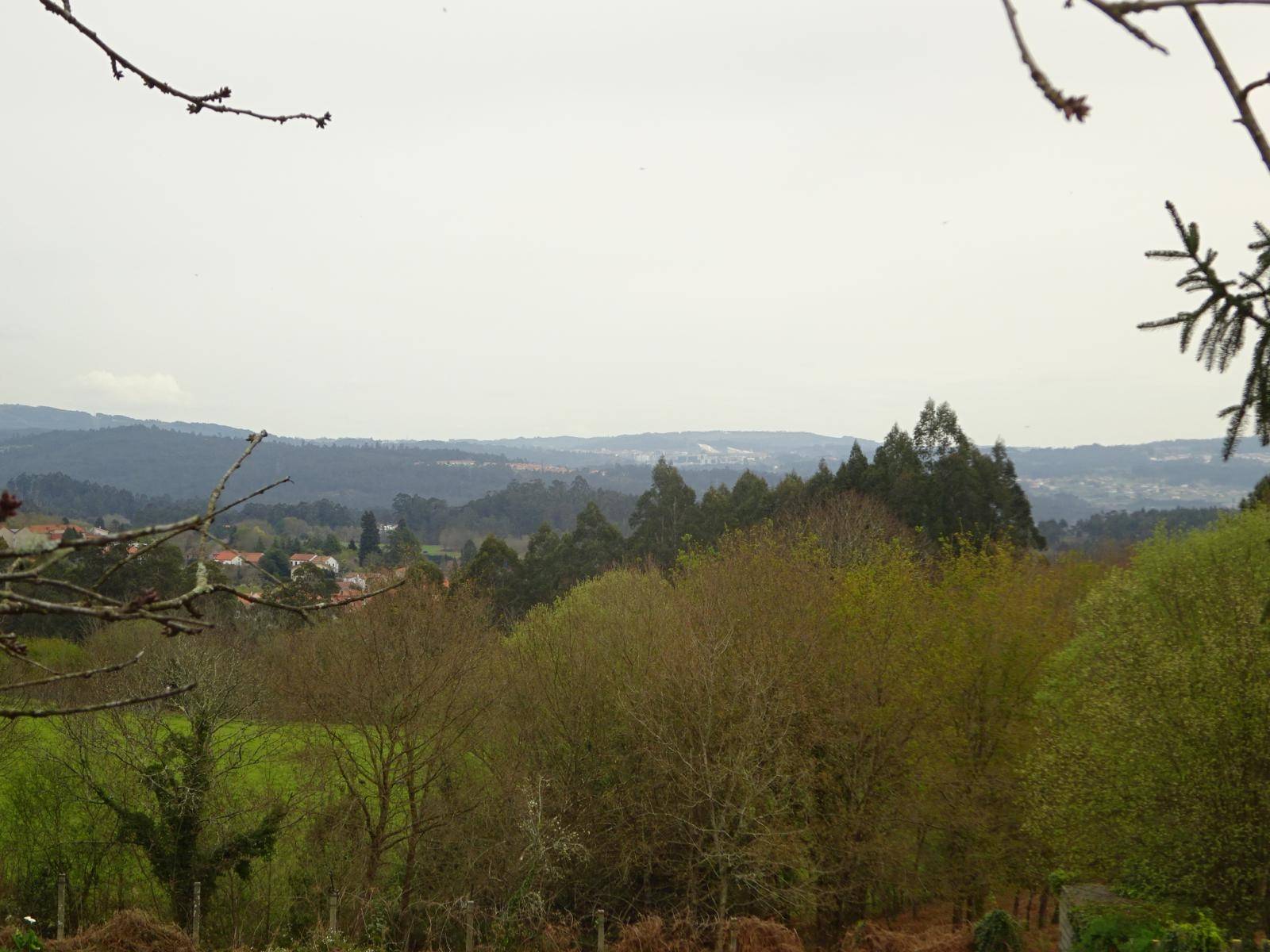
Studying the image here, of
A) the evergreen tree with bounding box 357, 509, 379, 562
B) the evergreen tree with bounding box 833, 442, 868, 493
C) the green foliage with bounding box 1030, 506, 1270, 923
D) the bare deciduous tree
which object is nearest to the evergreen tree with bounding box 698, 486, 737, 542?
the evergreen tree with bounding box 833, 442, 868, 493

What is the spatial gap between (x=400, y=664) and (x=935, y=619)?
1098 cm

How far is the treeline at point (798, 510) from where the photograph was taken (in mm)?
41750

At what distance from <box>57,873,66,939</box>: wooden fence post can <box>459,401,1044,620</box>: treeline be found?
20.6 metres

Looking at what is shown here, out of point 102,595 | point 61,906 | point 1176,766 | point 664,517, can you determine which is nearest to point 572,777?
point 61,906

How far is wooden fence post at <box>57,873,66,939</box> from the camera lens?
15.0 meters

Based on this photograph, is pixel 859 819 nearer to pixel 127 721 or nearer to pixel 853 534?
pixel 127 721

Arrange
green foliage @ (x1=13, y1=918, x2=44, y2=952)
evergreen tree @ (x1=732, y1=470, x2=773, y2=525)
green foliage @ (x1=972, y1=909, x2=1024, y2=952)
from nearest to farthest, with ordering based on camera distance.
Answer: green foliage @ (x1=13, y1=918, x2=44, y2=952), green foliage @ (x1=972, y1=909, x2=1024, y2=952), evergreen tree @ (x1=732, y1=470, x2=773, y2=525)

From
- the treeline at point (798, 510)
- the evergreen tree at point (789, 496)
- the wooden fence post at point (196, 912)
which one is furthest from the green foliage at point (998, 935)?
the evergreen tree at point (789, 496)

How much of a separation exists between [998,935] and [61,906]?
15.2 metres

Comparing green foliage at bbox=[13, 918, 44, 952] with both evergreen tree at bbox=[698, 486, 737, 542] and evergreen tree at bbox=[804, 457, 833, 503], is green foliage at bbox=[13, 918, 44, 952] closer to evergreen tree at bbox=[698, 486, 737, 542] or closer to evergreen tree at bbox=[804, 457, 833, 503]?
evergreen tree at bbox=[804, 457, 833, 503]

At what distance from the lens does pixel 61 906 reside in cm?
1536

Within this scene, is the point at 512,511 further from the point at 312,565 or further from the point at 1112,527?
the point at 312,565

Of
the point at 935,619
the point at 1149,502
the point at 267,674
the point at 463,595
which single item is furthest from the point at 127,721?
the point at 1149,502

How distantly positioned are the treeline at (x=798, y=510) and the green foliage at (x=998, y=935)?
900 inches
